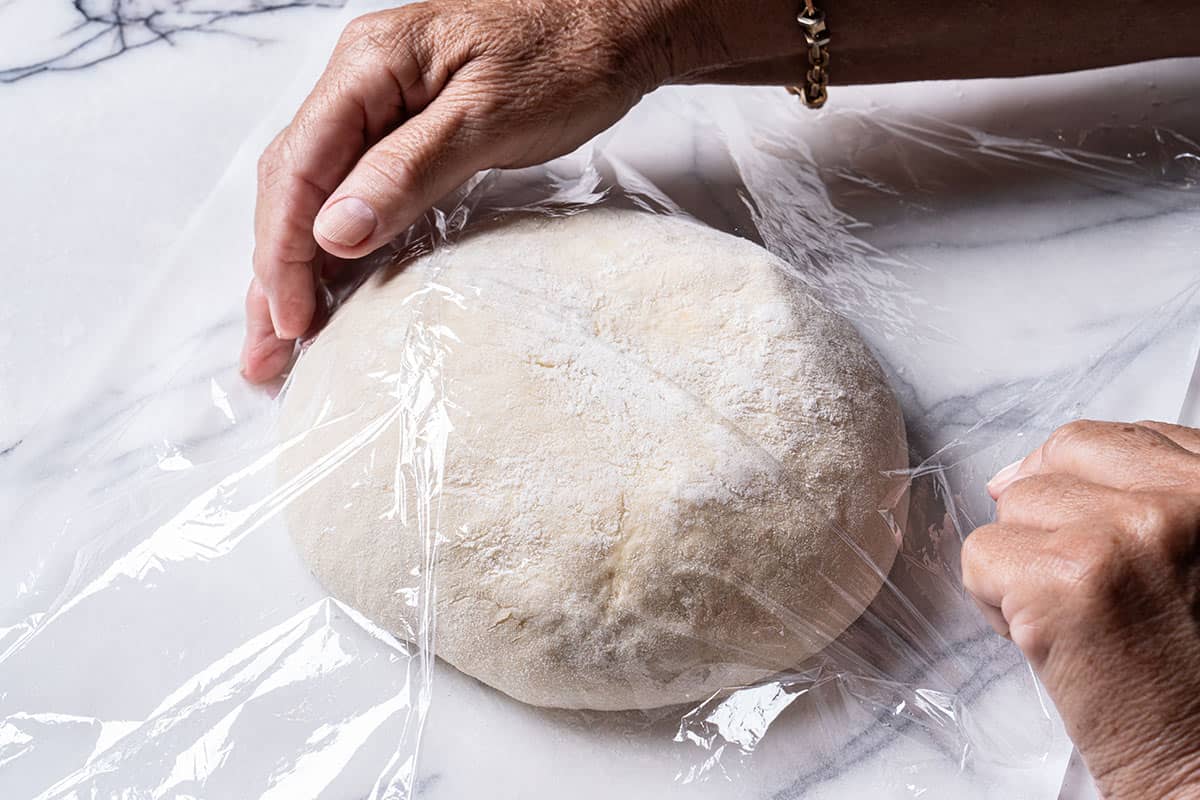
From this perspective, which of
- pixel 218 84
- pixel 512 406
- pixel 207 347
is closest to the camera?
pixel 512 406

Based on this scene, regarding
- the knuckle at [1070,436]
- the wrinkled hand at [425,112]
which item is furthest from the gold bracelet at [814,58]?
the knuckle at [1070,436]

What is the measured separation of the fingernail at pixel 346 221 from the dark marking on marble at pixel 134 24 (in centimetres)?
68

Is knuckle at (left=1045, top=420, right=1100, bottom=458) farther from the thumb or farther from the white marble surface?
the thumb

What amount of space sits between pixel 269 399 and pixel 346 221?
266mm

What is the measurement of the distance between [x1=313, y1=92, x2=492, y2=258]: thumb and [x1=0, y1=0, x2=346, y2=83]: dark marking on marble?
25.9 inches

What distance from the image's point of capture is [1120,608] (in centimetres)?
69

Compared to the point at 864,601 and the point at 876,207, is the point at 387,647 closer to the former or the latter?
the point at 864,601

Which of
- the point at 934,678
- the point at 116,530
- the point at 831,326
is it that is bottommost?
the point at 934,678

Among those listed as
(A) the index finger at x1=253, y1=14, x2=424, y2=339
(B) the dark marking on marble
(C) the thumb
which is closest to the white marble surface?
(B) the dark marking on marble

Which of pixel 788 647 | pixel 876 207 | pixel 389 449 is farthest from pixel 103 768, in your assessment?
pixel 876 207

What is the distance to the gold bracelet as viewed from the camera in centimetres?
116

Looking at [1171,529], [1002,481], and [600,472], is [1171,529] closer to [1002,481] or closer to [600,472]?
[1002,481]

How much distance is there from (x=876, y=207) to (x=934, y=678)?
0.57m

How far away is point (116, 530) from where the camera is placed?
1.00 metres
